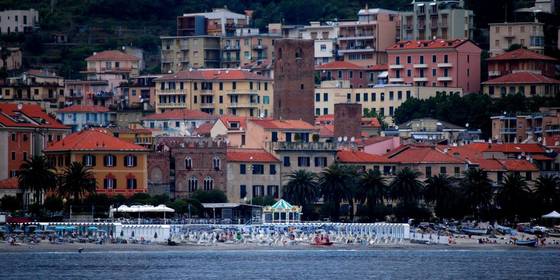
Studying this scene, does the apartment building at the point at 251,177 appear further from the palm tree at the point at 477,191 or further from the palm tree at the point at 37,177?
the palm tree at the point at 37,177

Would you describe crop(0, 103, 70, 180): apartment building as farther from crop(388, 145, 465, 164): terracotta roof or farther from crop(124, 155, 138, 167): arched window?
crop(388, 145, 465, 164): terracotta roof

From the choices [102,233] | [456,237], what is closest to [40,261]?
[102,233]

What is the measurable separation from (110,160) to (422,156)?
26.0 meters

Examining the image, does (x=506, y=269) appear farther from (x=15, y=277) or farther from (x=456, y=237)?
(x=15, y=277)

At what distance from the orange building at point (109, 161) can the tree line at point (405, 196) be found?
36.6ft

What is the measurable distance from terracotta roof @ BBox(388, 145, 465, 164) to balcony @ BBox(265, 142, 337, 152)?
598 centimetres

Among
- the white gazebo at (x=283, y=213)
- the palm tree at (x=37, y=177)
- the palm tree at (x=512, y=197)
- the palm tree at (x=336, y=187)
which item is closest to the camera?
the palm tree at (x=37, y=177)

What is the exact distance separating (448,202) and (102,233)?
92.5ft

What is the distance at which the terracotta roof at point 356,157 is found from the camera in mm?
193000

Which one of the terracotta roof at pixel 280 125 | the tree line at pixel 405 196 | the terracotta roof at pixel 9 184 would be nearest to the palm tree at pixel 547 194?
the tree line at pixel 405 196

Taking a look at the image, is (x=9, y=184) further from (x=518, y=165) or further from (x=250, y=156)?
(x=518, y=165)

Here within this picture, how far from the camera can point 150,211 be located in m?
176

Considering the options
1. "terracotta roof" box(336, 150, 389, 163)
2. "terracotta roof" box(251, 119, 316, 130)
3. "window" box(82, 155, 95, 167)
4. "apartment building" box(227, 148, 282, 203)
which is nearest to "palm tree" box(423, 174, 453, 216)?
"terracotta roof" box(336, 150, 389, 163)

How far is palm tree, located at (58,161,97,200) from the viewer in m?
177
